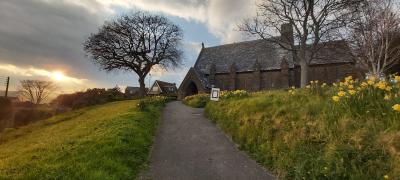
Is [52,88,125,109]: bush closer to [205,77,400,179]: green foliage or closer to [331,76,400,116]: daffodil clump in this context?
[205,77,400,179]: green foliage

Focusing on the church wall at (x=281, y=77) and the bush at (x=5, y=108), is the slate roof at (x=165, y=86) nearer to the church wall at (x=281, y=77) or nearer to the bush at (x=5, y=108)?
the church wall at (x=281, y=77)

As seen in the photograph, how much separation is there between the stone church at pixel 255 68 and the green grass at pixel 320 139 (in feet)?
87.3

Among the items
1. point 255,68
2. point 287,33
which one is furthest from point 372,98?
point 255,68

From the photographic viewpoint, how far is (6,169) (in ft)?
28.8

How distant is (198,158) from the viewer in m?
10.6

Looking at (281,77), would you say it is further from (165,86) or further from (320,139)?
(320,139)

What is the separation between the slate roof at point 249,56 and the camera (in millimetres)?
40825

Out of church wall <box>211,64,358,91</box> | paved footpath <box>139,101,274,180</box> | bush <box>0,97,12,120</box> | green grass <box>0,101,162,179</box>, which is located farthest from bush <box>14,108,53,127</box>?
green grass <box>0,101,162,179</box>

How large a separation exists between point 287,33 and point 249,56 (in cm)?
1965

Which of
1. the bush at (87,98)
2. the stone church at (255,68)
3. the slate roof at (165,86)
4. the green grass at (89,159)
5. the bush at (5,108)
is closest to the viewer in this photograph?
the green grass at (89,159)

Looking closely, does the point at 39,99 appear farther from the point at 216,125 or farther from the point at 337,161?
the point at 337,161

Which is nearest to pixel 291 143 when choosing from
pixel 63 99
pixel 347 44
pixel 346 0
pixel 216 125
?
pixel 216 125

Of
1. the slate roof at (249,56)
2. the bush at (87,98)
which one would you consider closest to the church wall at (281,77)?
the slate roof at (249,56)

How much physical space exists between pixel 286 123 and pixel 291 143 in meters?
1.28
